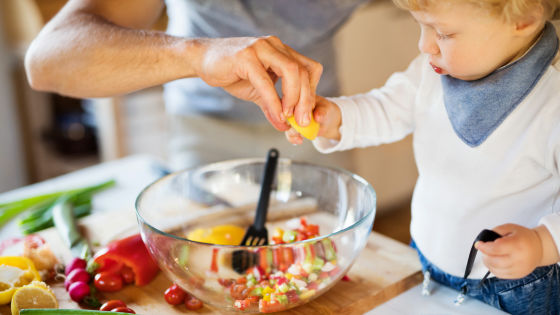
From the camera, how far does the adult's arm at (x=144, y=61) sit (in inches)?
35.3

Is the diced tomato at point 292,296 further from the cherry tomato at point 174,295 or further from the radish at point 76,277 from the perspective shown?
the radish at point 76,277

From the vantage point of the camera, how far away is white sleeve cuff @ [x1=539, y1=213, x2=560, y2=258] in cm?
76

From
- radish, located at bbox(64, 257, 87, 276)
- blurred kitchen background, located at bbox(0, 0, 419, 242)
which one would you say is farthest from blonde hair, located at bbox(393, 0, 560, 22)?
blurred kitchen background, located at bbox(0, 0, 419, 242)

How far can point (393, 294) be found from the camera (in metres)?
0.95

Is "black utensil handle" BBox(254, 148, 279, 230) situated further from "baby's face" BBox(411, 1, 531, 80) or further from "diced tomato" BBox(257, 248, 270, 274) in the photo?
"baby's face" BBox(411, 1, 531, 80)

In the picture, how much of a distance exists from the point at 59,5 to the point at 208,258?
2.22 metres

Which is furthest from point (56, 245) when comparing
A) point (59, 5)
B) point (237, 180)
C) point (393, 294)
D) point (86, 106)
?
point (86, 106)

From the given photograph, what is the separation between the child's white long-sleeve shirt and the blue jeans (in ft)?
0.09

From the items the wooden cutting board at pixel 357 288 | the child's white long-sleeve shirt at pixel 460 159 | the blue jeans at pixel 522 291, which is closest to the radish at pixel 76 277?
the wooden cutting board at pixel 357 288

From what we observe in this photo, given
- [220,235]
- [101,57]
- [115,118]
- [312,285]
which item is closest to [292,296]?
[312,285]

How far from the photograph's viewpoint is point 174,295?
91 centimetres

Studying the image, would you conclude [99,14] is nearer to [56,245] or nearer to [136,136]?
[56,245]

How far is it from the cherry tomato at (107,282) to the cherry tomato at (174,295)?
100mm

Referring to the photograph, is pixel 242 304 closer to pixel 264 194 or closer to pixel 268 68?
pixel 264 194
